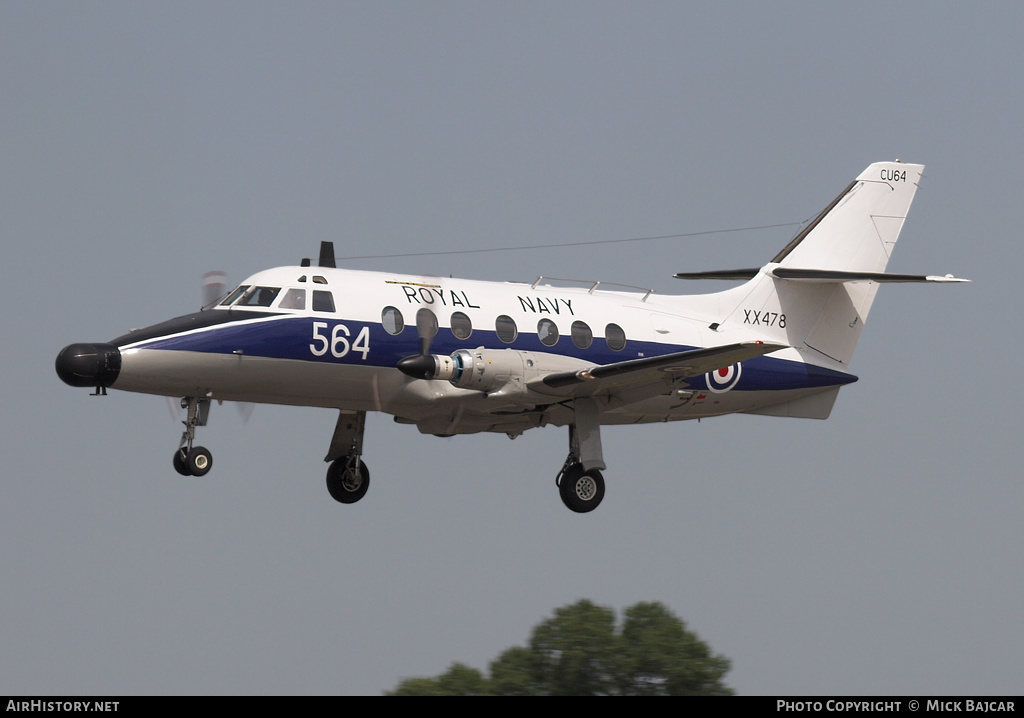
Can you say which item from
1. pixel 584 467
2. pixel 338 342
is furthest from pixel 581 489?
pixel 338 342

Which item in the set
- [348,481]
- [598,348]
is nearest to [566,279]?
[598,348]

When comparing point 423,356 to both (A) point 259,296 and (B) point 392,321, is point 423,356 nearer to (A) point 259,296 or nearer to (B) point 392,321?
(B) point 392,321

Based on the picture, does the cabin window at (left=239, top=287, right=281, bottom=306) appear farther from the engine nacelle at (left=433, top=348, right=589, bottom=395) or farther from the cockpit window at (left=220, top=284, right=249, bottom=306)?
the engine nacelle at (left=433, top=348, right=589, bottom=395)

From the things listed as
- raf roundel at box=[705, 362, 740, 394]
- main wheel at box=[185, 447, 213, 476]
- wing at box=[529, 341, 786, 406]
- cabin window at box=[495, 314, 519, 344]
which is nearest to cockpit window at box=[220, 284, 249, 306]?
main wheel at box=[185, 447, 213, 476]

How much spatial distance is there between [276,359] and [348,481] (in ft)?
12.2

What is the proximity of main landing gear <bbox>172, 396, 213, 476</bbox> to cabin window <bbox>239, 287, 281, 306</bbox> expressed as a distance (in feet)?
5.01

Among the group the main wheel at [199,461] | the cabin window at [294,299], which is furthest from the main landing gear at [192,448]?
the cabin window at [294,299]

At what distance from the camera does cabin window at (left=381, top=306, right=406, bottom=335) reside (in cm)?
2089

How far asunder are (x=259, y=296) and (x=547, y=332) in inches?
175

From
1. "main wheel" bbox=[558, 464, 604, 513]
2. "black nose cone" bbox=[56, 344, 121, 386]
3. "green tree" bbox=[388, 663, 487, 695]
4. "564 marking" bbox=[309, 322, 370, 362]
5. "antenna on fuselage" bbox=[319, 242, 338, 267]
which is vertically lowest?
"green tree" bbox=[388, 663, 487, 695]

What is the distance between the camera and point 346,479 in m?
23.4

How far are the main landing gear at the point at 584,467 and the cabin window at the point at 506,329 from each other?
146 centimetres

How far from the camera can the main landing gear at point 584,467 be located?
22.0 metres
